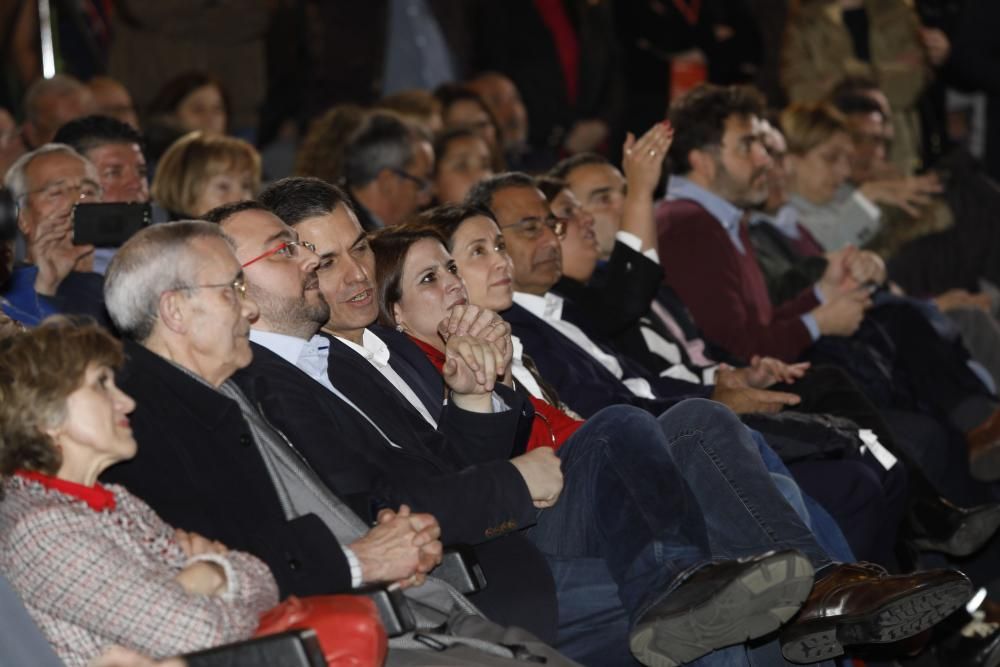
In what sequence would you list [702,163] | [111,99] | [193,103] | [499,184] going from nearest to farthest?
[499,184], [702,163], [111,99], [193,103]

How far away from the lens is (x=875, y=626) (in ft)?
11.8

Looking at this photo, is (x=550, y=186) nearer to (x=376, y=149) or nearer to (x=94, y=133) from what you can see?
(x=376, y=149)

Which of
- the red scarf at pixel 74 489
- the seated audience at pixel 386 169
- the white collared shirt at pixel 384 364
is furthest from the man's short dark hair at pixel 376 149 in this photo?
the red scarf at pixel 74 489

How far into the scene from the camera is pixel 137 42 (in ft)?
25.1

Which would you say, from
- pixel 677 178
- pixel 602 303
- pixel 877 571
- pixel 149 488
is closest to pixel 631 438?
pixel 877 571

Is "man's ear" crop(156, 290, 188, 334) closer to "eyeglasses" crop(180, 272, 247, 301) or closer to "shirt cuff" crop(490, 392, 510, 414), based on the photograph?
"eyeglasses" crop(180, 272, 247, 301)

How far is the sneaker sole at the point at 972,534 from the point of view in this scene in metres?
4.67

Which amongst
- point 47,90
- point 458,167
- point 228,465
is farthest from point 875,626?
point 47,90

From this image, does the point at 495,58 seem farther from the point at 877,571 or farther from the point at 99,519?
the point at 99,519

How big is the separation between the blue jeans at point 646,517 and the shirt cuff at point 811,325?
183 centimetres

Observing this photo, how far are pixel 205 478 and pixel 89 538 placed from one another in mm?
438

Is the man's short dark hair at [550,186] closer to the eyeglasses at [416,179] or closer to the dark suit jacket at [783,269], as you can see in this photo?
the eyeglasses at [416,179]

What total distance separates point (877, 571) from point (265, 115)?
5.02 meters

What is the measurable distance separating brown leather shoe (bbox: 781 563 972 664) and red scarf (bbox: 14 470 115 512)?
5.46 ft
